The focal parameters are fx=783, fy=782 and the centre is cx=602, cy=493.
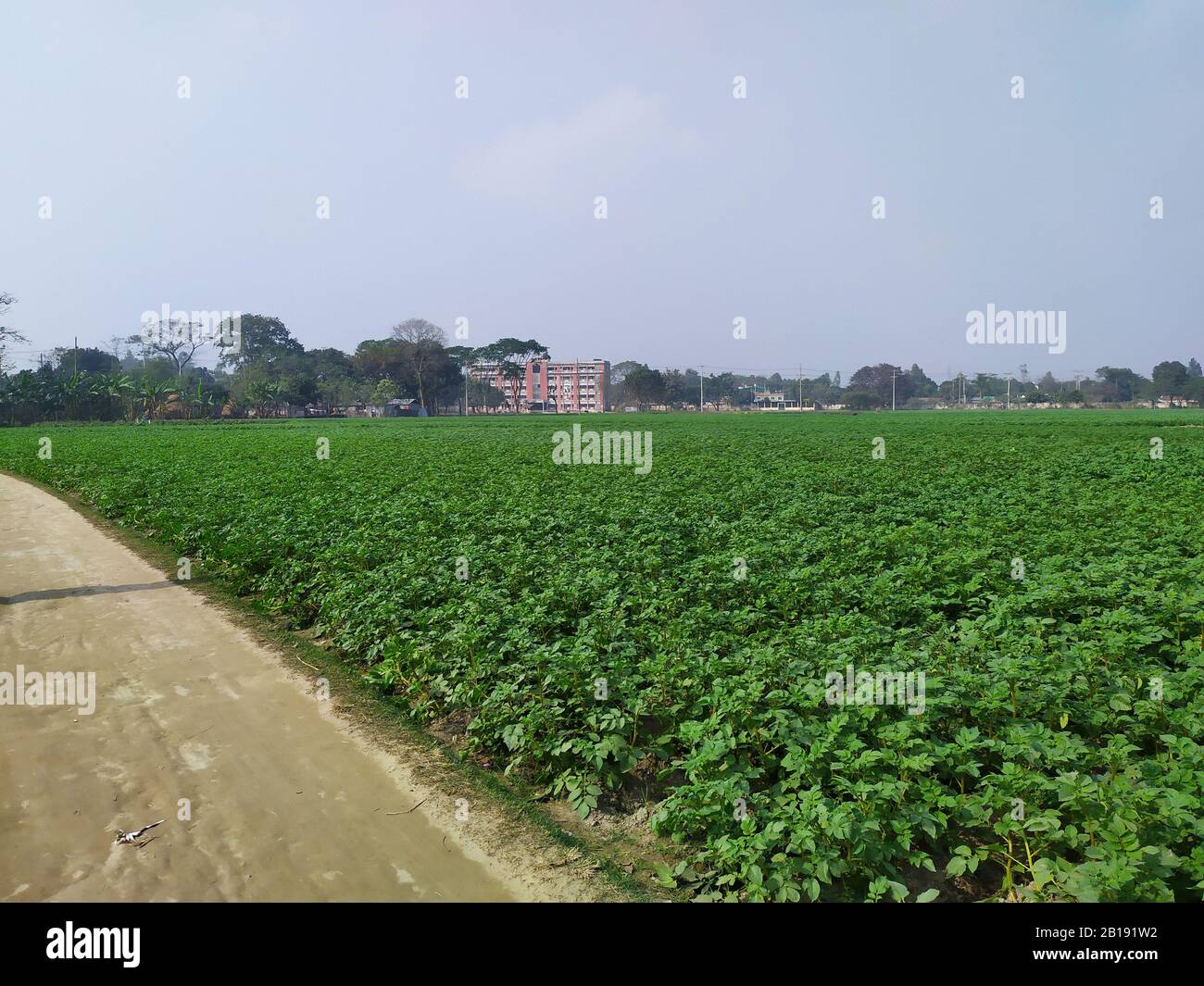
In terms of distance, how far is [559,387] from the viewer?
5561 inches

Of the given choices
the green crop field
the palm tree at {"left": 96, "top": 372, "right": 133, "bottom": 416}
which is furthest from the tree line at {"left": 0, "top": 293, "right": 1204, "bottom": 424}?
the green crop field

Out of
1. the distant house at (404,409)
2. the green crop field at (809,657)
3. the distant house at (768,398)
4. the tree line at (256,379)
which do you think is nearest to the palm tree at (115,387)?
the tree line at (256,379)

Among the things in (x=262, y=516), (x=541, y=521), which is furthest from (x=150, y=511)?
(x=541, y=521)

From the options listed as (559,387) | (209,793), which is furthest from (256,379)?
(209,793)

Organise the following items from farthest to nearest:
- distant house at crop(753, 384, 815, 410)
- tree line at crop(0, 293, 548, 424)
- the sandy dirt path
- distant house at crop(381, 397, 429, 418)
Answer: distant house at crop(753, 384, 815, 410), distant house at crop(381, 397, 429, 418), tree line at crop(0, 293, 548, 424), the sandy dirt path

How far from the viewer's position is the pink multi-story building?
123 metres

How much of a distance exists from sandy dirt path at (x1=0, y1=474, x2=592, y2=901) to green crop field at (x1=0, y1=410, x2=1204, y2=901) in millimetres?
765

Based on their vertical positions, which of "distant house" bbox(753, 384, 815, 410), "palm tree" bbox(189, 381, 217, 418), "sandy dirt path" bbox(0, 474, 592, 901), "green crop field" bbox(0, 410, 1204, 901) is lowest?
"sandy dirt path" bbox(0, 474, 592, 901)

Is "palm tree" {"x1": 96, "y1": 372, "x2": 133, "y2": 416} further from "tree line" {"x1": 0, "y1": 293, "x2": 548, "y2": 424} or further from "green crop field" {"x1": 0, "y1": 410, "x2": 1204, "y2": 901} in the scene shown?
"green crop field" {"x1": 0, "y1": 410, "x2": 1204, "y2": 901}

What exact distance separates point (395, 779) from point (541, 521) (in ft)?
21.3

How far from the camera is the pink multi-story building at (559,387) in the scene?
123m
